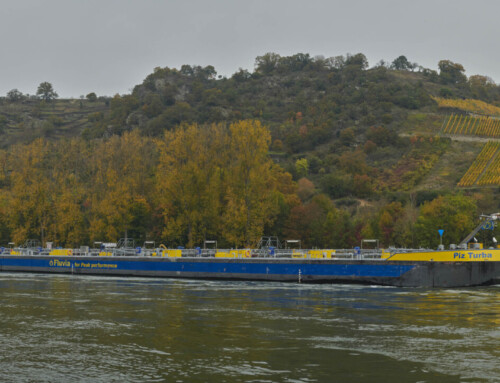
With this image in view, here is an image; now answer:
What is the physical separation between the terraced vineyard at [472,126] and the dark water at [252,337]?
109098 mm

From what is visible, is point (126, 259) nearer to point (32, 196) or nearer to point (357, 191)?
point (32, 196)

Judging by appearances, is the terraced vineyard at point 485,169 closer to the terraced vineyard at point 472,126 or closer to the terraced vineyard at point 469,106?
the terraced vineyard at point 472,126

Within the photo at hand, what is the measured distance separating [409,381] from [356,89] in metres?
177

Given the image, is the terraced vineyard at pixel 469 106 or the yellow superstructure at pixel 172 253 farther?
the terraced vineyard at pixel 469 106

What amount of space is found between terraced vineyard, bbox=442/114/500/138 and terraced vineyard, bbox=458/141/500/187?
12.7 metres

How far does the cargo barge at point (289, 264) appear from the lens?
50.1m

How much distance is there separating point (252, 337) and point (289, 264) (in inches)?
1181

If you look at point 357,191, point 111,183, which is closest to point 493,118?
point 357,191

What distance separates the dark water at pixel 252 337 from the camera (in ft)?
70.3

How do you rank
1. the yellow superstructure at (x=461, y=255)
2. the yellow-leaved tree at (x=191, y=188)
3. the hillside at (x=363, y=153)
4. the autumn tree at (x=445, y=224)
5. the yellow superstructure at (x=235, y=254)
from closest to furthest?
the yellow superstructure at (x=461, y=255), the yellow superstructure at (x=235, y=254), the autumn tree at (x=445, y=224), the yellow-leaved tree at (x=191, y=188), the hillside at (x=363, y=153)

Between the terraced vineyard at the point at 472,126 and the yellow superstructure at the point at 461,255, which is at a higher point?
the terraced vineyard at the point at 472,126

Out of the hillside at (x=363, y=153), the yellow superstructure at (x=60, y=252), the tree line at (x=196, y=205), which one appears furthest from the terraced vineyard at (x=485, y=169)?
the yellow superstructure at (x=60, y=252)

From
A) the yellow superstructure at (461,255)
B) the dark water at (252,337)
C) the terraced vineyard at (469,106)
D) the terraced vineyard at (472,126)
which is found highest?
the terraced vineyard at (469,106)

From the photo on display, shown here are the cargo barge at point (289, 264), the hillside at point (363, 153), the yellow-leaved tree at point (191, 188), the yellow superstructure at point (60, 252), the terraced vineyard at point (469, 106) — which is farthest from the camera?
the terraced vineyard at point (469, 106)
